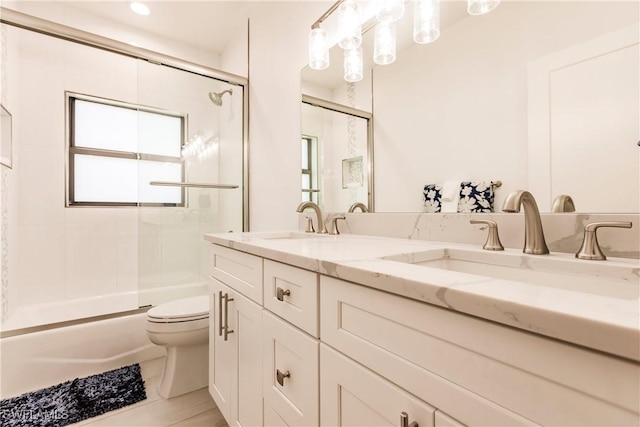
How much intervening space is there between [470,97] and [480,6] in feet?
0.95

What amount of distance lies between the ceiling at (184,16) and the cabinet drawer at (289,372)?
2.31 metres

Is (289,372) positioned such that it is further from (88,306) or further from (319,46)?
(88,306)

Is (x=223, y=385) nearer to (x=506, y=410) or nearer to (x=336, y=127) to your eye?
(x=506, y=410)

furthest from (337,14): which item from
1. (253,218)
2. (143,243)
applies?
(143,243)

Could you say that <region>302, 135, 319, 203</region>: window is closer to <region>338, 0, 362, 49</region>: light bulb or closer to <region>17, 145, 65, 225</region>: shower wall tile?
<region>338, 0, 362, 49</region>: light bulb

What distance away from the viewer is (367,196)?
4.59 feet

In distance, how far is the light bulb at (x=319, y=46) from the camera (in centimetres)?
154

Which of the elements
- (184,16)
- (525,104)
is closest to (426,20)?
(525,104)

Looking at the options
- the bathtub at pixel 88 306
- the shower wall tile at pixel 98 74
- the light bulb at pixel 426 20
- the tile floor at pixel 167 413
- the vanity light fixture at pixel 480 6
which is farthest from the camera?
the shower wall tile at pixel 98 74

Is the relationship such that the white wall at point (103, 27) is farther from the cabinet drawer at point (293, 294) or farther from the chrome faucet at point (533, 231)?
the chrome faucet at point (533, 231)

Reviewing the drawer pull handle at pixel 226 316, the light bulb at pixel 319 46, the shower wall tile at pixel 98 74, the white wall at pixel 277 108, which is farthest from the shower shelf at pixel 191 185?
the drawer pull handle at pixel 226 316

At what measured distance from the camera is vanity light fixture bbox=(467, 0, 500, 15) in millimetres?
950

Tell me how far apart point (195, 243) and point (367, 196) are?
1539 mm

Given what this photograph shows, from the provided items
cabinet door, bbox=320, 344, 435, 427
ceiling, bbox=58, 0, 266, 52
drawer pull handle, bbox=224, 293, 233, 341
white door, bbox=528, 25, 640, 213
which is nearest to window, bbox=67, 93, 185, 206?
ceiling, bbox=58, 0, 266, 52
